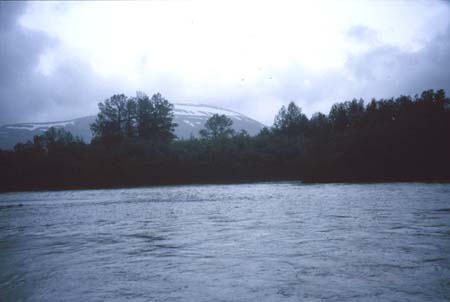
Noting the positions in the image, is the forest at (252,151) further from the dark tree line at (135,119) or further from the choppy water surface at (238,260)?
the choppy water surface at (238,260)

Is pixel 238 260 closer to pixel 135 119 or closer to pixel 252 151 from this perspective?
pixel 252 151

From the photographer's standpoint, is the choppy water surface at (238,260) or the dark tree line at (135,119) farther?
the dark tree line at (135,119)

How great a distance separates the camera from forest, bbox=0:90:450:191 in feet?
205

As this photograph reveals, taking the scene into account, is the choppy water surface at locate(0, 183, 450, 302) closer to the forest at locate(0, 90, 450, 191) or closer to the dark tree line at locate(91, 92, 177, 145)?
the forest at locate(0, 90, 450, 191)

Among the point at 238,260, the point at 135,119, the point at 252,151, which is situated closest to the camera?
the point at 238,260

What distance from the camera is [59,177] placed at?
8162 centimetres

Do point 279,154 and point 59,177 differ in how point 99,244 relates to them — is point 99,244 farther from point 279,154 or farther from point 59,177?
A: point 279,154

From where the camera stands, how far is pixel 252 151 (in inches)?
3789

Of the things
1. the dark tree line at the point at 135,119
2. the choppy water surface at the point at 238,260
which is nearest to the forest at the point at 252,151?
the dark tree line at the point at 135,119

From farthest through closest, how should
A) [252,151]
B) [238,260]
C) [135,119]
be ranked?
[135,119] → [252,151] → [238,260]

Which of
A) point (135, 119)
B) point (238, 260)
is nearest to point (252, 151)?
point (135, 119)

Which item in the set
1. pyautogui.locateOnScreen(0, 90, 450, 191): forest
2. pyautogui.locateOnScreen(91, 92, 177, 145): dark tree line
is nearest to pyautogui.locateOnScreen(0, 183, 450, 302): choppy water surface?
pyautogui.locateOnScreen(0, 90, 450, 191): forest

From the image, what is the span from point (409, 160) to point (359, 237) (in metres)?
54.3

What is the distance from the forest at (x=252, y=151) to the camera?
62.4 metres
